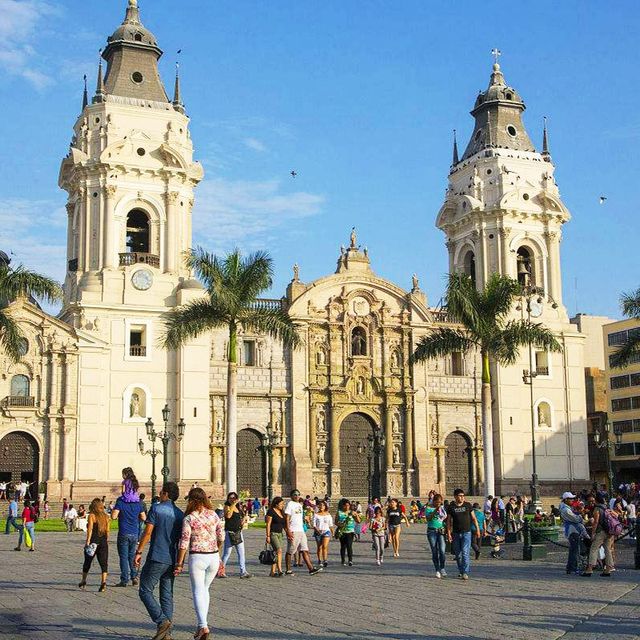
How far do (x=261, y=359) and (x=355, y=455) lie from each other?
6936 mm

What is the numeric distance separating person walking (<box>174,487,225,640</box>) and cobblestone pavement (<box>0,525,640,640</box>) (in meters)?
0.89

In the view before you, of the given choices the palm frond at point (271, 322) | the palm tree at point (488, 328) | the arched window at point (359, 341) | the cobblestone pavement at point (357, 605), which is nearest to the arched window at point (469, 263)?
the arched window at point (359, 341)

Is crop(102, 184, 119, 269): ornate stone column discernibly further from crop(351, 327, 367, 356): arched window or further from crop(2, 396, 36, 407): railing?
crop(351, 327, 367, 356): arched window

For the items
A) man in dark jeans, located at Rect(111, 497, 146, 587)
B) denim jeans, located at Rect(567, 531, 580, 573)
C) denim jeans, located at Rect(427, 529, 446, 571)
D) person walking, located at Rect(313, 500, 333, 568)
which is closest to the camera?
→ man in dark jeans, located at Rect(111, 497, 146, 587)

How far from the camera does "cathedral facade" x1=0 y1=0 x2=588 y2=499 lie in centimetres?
4784

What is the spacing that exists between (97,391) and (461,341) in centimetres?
1671

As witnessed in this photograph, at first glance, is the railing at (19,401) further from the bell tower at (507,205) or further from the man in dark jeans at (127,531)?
the man in dark jeans at (127,531)

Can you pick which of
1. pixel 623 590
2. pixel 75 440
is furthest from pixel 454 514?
→ pixel 75 440

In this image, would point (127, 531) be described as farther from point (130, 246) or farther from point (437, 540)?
point (130, 246)

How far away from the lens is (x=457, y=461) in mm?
55844

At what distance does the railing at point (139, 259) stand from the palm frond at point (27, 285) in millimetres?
9612

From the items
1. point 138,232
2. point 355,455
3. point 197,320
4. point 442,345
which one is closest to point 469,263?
point 355,455

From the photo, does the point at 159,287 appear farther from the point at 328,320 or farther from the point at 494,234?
the point at 494,234

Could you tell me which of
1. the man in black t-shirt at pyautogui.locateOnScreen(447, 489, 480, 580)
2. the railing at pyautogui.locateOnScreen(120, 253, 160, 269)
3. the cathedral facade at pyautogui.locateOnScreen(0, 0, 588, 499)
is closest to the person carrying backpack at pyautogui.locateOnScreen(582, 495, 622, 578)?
the man in black t-shirt at pyautogui.locateOnScreen(447, 489, 480, 580)
